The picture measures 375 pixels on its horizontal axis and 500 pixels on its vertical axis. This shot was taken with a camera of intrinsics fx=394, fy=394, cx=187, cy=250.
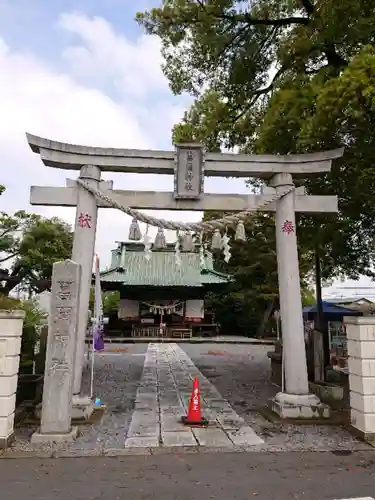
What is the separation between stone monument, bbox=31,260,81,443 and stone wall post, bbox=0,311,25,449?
0.41m

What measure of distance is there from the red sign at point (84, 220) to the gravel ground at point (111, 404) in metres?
3.51

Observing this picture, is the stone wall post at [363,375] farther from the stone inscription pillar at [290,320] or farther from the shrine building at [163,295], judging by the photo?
the shrine building at [163,295]

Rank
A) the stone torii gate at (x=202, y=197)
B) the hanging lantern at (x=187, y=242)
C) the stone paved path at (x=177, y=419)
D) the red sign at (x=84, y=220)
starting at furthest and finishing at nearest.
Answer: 1. the hanging lantern at (x=187, y=242)
2. the red sign at (x=84, y=220)
3. the stone torii gate at (x=202, y=197)
4. the stone paved path at (x=177, y=419)

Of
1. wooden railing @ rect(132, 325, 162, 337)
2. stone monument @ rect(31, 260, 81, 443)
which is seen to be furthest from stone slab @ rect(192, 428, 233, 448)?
wooden railing @ rect(132, 325, 162, 337)

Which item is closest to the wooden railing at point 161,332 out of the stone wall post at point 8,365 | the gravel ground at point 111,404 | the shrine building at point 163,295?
the shrine building at point 163,295

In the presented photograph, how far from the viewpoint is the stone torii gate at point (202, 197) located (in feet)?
23.8

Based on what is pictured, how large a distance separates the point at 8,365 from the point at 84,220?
2.89 m

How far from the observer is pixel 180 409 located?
25.8 ft

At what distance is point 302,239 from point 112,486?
967cm

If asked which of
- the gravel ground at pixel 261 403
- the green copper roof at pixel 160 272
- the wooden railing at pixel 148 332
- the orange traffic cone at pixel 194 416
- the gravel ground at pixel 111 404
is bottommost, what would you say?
the gravel ground at pixel 111 404

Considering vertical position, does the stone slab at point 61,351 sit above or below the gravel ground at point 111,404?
above

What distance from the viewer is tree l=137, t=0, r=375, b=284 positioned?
7.10 metres

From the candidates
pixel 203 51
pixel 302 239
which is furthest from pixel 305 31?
pixel 302 239

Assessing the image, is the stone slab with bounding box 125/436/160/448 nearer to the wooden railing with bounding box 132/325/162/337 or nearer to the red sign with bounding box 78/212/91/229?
the red sign with bounding box 78/212/91/229
